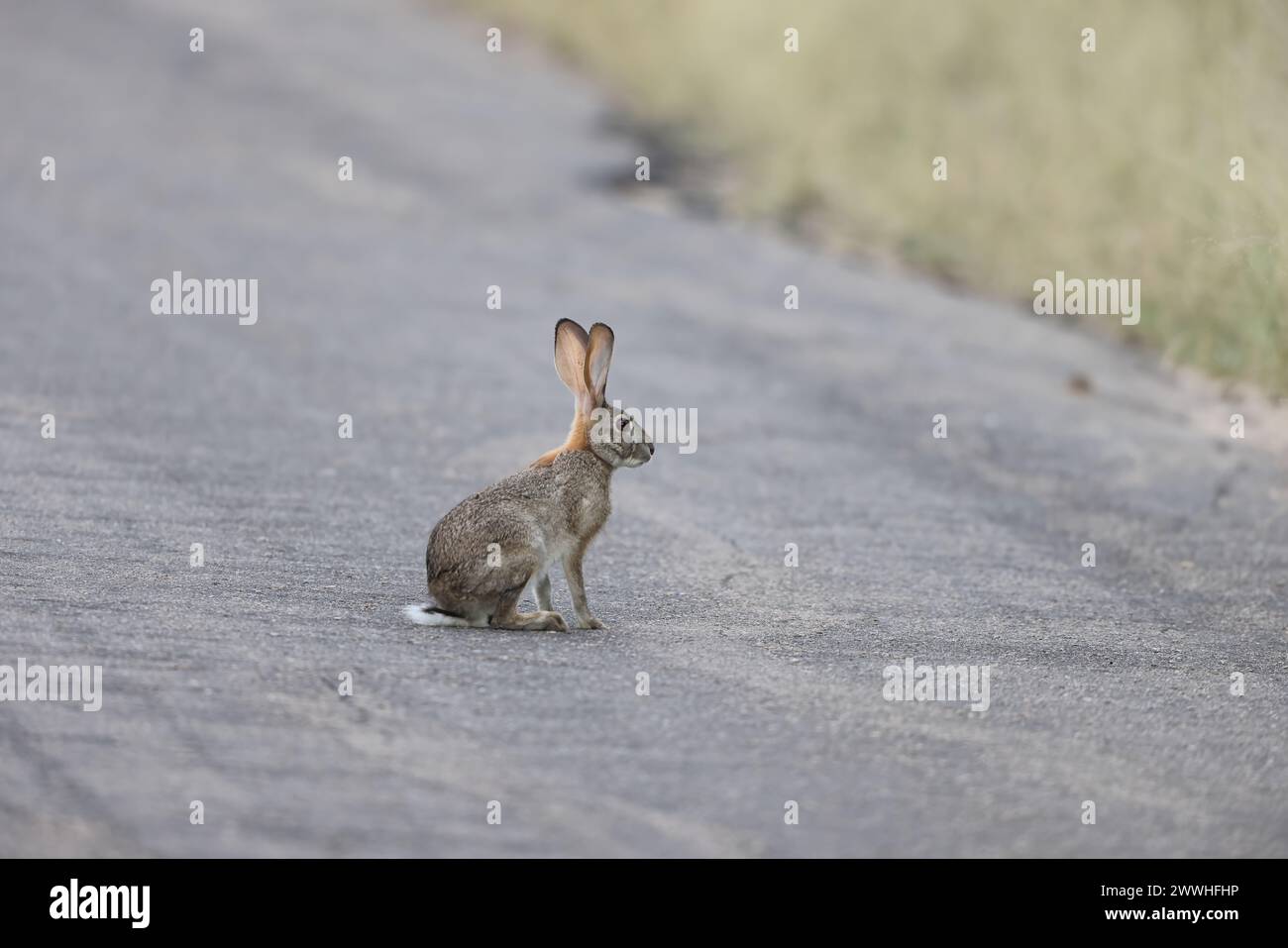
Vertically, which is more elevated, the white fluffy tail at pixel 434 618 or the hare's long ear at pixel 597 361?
the hare's long ear at pixel 597 361

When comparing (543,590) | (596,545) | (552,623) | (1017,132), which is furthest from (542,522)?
(1017,132)

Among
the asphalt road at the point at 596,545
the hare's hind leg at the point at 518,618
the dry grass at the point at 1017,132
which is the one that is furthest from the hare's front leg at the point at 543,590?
the dry grass at the point at 1017,132

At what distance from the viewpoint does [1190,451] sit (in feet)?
33.2

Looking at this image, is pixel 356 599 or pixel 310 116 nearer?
pixel 356 599

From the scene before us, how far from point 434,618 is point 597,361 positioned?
1192mm

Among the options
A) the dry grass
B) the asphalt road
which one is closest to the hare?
the asphalt road

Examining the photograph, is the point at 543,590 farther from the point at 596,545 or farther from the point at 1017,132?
the point at 1017,132

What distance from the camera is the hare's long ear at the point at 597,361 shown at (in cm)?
693

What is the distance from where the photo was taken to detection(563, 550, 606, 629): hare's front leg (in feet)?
21.9

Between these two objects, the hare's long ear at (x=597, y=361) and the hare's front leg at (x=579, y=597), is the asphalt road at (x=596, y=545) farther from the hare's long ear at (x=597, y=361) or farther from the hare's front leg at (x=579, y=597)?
the hare's long ear at (x=597, y=361)

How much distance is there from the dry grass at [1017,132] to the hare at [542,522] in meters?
4.06
